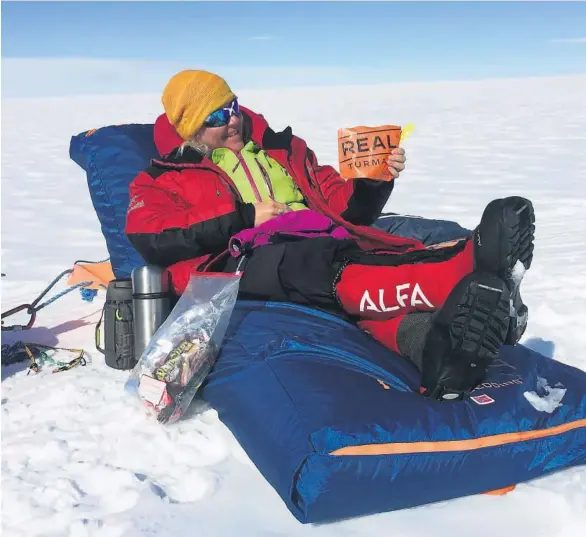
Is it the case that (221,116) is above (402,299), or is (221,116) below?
above

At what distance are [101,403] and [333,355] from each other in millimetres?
934

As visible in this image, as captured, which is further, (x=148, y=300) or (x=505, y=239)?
(x=148, y=300)

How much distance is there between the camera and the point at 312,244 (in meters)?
2.69

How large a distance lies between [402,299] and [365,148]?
53cm

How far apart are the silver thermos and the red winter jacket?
0.26 feet

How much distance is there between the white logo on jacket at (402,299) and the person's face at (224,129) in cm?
119

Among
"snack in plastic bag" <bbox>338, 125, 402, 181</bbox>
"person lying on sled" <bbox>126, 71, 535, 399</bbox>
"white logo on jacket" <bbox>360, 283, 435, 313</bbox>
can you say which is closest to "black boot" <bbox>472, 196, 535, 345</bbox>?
"person lying on sled" <bbox>126, 71, 535, 399</bbox>

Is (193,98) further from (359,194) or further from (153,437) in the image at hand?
(153,437)

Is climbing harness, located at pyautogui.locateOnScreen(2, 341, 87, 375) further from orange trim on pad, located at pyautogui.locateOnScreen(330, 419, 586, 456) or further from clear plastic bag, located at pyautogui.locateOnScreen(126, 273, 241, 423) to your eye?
orange trim on pad, located at pyautogui.locateOnScreen(330, 419, 586, 456)

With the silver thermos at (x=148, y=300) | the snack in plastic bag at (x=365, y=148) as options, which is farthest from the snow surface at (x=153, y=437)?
the snack in plastic bag at (x=365, y=148)

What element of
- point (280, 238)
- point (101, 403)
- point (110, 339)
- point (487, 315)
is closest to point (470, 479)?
point (487, 315)

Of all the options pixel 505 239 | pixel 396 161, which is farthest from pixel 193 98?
pixel 505 239

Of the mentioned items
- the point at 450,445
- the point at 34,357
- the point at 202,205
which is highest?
the point at 202,205

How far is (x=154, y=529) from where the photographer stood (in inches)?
78.0
